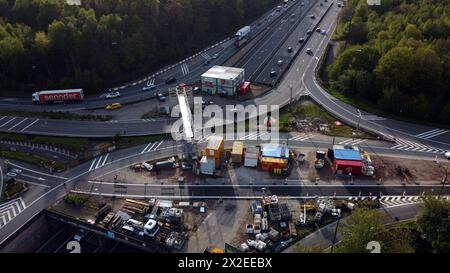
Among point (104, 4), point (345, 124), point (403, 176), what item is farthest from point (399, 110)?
point (104, 4)

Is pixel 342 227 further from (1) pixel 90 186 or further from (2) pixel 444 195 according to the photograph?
(1) pixel 90 186

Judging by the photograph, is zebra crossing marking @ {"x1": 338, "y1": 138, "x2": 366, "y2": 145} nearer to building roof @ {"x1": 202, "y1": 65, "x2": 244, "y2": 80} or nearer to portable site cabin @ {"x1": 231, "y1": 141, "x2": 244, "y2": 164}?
portable site cabin @ {"x1": 231, "y1": 141, "x2": 244, "y2": 164}

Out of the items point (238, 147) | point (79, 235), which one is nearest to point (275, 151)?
point (238, 147)

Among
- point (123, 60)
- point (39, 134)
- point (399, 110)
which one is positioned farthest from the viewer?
point (123, 60)

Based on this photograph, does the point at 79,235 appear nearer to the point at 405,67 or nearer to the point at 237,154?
the point at 237,154

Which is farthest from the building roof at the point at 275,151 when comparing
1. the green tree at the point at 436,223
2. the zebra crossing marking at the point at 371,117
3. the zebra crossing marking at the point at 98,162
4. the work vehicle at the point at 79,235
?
the work vehicle at the point at 79,235

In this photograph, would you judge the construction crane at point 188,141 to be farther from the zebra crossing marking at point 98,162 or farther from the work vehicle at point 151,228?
the work vehicle at point 151,228

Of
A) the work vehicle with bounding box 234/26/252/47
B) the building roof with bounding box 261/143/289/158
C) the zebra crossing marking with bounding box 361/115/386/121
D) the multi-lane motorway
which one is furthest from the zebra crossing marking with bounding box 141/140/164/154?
the work vehicle with bounding box 234/26/252/47
